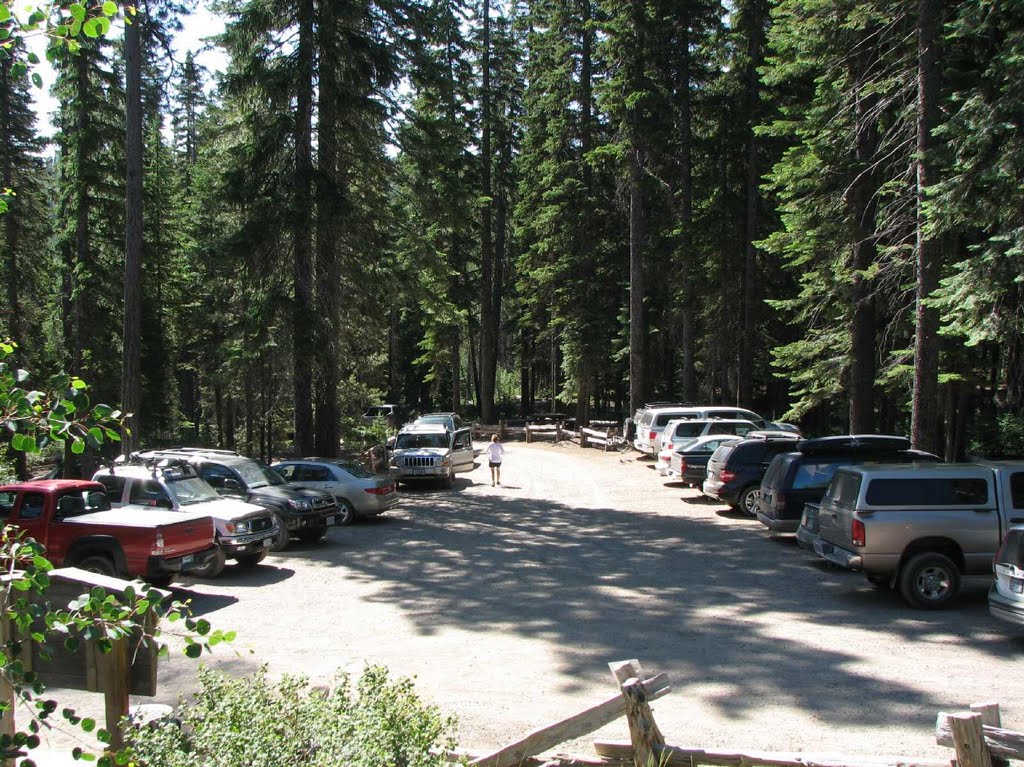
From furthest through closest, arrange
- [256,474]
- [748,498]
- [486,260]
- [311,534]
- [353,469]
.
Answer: [486,260], [353,469], [748,498], [256,474], [311,534]

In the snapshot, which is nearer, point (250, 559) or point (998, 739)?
point (998, 739)

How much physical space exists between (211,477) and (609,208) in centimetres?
3036

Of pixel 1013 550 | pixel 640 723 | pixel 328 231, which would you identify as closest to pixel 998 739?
pixel 640 723

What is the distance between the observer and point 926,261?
16.8 meters

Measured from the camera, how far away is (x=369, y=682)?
495 cm

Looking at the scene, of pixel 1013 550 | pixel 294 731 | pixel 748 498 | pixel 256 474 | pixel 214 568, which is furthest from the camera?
pixel 748 498

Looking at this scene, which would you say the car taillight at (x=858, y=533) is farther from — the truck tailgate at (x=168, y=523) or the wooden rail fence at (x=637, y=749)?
the truck tailgate at (x=168, y=523)

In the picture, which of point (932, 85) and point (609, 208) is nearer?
point (932, 85)

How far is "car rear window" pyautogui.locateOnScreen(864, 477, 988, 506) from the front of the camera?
10922mm

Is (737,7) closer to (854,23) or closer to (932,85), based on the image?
(854,23)

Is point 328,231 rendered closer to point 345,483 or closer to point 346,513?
point 345,483

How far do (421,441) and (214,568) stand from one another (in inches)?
537

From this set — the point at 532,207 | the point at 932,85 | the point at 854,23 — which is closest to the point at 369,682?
the point at 932,85

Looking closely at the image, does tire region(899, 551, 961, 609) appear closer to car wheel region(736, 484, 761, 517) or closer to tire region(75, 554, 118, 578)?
car wheel region(736, 484, 761, 517)
